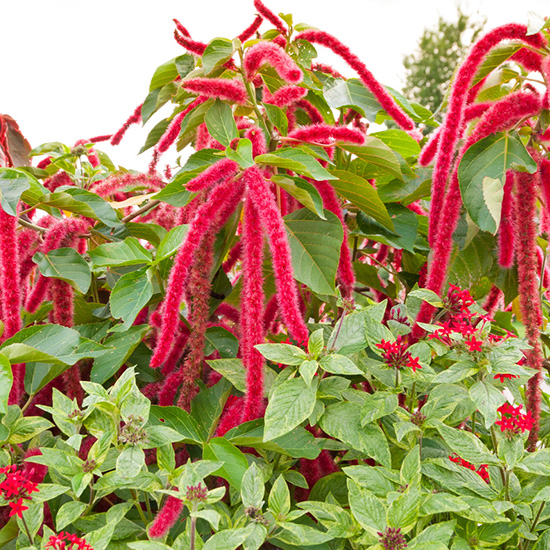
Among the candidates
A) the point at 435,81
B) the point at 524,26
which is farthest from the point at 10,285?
the point at 435,81

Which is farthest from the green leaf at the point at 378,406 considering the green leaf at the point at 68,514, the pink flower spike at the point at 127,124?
the pink flower spike at the point at 127,124

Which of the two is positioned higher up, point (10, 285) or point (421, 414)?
point (10, 285)

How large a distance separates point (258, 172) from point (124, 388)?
350 millimetres

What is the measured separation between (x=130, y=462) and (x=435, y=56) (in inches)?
975

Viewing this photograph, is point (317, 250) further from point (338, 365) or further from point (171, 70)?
point (171, 70)

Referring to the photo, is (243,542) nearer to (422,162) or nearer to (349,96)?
(422,162)

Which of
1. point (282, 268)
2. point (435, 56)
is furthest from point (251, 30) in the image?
point (435, 56)

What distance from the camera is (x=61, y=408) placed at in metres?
0.72

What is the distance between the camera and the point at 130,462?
0.57m

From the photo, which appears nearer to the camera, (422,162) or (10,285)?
(10,285)

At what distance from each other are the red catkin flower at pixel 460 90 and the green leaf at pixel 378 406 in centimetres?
37

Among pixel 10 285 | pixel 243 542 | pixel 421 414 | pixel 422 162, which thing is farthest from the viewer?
pixel 422 162

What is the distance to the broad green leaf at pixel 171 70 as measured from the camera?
1.19m

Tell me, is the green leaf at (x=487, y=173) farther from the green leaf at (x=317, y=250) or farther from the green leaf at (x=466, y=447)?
the green leaf at (x=466, y=447)
